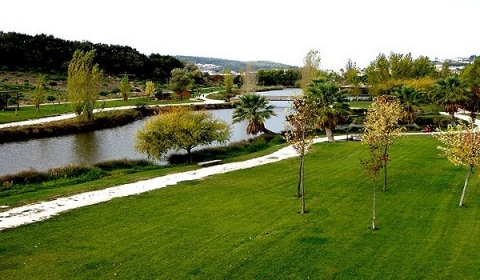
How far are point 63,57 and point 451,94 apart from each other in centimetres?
9334

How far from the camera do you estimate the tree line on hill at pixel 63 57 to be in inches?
4109

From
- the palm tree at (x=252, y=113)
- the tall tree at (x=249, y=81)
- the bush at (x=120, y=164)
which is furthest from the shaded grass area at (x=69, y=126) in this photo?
the tall tree at (x=249, y=81)

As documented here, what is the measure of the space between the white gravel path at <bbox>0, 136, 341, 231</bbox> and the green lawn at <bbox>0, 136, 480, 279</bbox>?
84cm

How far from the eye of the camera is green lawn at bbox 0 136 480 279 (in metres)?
14.7

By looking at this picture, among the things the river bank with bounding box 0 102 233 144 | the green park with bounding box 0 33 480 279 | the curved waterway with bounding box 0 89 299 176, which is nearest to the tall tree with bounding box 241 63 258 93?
the river bank with bounding box 0 102 233 144

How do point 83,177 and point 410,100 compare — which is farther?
point 410,100

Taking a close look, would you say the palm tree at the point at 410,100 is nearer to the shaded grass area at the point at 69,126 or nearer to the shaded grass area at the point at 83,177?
the shaded grass area at the point at 83,177

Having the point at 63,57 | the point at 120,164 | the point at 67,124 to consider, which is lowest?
the point at 120,164

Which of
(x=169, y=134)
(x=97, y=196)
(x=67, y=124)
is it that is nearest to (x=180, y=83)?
(x=67, y=124)

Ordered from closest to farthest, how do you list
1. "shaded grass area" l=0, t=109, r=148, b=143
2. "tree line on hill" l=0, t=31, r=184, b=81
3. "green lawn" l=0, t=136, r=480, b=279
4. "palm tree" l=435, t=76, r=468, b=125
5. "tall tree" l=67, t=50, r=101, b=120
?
"green lawn" l=0, t=136, r=480, b=279 → "shaded grass area" l=0, t=109, r=148, b=143 → "palm tree" l=435, t=76, r=468, b=125 → "tall tree" l=67, t=50, r=101, b=120 → "tree line on hill" l=0, t=31, r=184, b=81

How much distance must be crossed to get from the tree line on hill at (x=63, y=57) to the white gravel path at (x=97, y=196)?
76.3 metres

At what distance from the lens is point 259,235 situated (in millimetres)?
17688

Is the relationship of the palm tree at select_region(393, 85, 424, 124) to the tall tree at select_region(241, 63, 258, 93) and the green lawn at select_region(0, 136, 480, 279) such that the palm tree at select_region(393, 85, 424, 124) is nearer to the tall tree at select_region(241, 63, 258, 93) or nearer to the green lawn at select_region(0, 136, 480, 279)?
the green lawn at select_region(0, 136, 480, 279)

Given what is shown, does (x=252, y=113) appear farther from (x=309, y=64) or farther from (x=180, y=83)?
(x=180, y=83)
